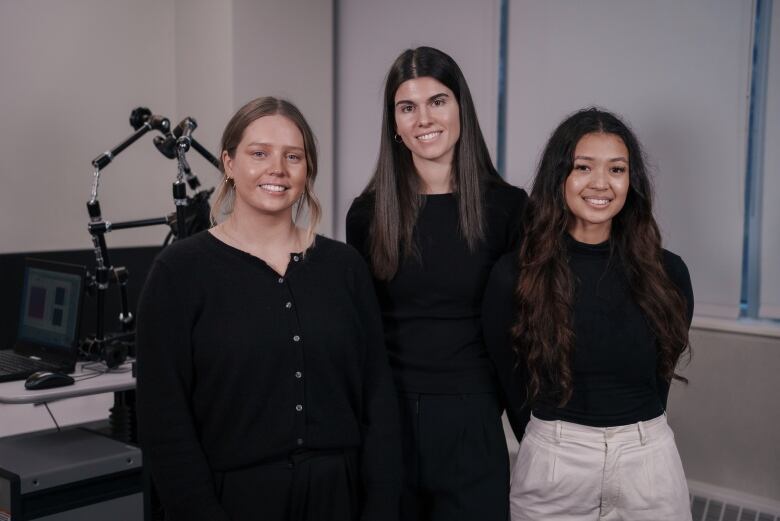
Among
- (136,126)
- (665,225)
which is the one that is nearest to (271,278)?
(136,126)

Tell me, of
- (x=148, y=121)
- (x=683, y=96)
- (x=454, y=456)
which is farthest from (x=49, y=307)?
(x=683, y=96)

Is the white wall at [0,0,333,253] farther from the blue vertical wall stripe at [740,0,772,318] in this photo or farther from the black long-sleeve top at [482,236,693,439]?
the black long-sleeve top at [482,236,693,439]

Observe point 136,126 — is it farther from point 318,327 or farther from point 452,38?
point 318,327

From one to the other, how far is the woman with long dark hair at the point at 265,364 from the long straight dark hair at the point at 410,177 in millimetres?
210

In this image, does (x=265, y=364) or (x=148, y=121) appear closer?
(x=265, y=364)

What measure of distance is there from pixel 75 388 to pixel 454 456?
3.94 ft

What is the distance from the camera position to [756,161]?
2629mm

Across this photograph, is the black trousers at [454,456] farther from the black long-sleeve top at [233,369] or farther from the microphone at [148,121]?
the microphone at [148,121]

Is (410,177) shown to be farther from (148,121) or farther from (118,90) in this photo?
(118,90)

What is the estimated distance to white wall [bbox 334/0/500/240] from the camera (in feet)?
11.1

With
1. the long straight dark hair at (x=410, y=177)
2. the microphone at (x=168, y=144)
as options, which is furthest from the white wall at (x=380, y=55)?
the long straight dark hair at (x=410, y=177)

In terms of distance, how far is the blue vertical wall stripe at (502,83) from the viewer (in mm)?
3301

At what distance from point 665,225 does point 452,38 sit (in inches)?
49.9

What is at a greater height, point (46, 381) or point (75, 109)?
point (75, 109)
